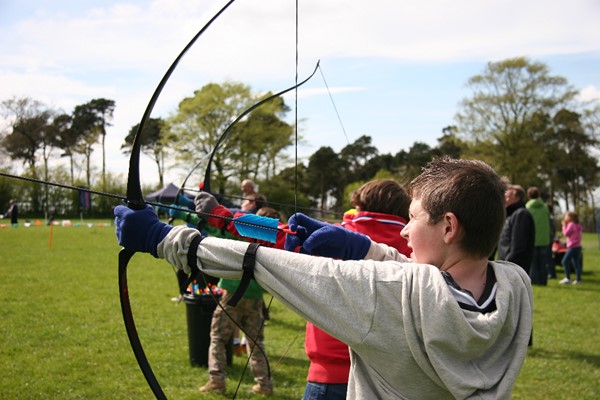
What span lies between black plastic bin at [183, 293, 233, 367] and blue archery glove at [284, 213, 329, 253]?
326 cm

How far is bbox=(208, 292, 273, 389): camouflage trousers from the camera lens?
4.82 meters

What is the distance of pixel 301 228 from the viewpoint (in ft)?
6.96

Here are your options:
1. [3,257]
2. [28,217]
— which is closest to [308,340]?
[3,257]

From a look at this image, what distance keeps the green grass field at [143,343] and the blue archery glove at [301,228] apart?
2.28 m

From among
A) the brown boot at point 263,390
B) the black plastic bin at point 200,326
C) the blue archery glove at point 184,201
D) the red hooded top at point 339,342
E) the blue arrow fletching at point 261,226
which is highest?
the blue archery glove at point 184,201

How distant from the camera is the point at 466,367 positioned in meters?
1.42

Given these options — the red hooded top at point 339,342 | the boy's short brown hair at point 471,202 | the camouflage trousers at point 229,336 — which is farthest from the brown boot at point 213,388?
the boy's short brown hair at point 471,202

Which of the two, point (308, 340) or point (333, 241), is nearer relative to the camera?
point (333, 241)

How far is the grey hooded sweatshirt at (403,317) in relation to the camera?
1362 millimetres

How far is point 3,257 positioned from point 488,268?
14.5 meters

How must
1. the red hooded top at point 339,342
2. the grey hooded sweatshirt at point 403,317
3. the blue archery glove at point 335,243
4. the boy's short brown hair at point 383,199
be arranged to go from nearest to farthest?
the grey hooded sweatshirt at point 403,317
the blue archery glove at point 335,243
the red hooded top at point 339,342
the boy's short brown hair at point 383,199

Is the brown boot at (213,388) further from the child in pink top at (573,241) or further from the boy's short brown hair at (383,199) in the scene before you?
the child in pink top at (573,241)

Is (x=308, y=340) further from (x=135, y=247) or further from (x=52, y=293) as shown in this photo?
(x=52, y=293)

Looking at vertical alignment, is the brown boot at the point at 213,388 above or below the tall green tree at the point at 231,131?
below
